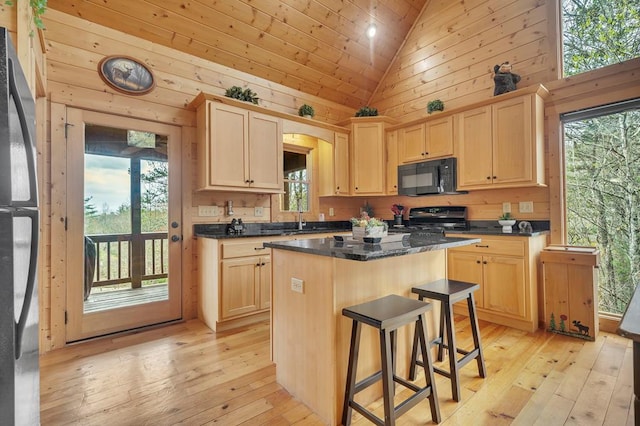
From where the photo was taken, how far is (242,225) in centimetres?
358

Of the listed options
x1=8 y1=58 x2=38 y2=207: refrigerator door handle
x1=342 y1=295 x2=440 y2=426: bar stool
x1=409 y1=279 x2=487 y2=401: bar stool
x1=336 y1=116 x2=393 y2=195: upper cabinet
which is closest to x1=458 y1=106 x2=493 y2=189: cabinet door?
x1=336 y1=116 x2=393 y2=195: upper cabinet

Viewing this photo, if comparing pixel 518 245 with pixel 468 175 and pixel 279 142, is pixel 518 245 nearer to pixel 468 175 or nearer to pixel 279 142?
pixel 468 175

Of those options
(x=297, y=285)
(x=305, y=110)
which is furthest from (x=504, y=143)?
(x=297, y=285)

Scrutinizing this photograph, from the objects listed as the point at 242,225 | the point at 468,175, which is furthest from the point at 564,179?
the point at 242,225

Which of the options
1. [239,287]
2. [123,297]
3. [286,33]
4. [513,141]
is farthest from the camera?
[286,33]

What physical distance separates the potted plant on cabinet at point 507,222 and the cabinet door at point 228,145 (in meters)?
2.78

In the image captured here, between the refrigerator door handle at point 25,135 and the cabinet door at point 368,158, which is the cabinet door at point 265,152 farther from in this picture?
the refrigerator door handle at point 25,135

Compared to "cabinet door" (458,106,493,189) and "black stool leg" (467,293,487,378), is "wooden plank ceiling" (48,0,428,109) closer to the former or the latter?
"cabinet door" (458,106,493,189)

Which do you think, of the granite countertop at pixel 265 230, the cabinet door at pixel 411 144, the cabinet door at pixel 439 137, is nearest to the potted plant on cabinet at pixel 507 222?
the cabinet door at pixel 439 137

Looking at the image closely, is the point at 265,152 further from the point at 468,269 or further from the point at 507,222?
the point at 507,222

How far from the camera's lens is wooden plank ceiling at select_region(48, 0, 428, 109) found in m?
2.99

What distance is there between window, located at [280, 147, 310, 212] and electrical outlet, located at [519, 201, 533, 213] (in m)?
2.63

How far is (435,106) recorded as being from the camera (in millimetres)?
3941

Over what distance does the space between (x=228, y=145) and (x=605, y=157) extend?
3761mm
